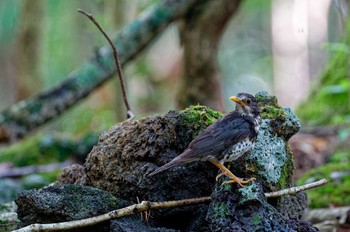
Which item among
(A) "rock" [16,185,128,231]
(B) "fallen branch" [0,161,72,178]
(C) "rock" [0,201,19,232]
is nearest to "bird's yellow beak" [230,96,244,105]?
(A) "rock" [16,185,128,231]

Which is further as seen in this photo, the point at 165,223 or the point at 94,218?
the point at 165,223

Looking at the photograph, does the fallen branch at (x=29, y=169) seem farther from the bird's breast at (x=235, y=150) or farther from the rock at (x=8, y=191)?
the bird's breast at (x=235, y=150)

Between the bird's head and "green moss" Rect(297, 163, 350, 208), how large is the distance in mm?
2093

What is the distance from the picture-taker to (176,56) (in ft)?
69.7

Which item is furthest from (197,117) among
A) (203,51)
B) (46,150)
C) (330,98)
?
(330,98)

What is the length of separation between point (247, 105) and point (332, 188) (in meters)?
2.48

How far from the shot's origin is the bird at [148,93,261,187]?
11.1 ft

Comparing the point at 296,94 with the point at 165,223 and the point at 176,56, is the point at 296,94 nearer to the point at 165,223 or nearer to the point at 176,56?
the point at 176,56

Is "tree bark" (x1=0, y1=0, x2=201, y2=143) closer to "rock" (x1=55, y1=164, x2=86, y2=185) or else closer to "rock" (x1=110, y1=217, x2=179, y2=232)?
"rock" (x1=55, y1=164, x2=86, y2=185)

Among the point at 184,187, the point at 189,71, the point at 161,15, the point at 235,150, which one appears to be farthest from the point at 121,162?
the point at 189,71

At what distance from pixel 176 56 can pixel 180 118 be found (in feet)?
57.5

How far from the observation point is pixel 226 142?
11.5 feet

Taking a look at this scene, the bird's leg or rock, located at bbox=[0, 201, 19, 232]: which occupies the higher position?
rock, located at bbox=[0, 201, 19, 232]

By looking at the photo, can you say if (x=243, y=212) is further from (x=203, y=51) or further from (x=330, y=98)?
Result: (x=330, y=98)
